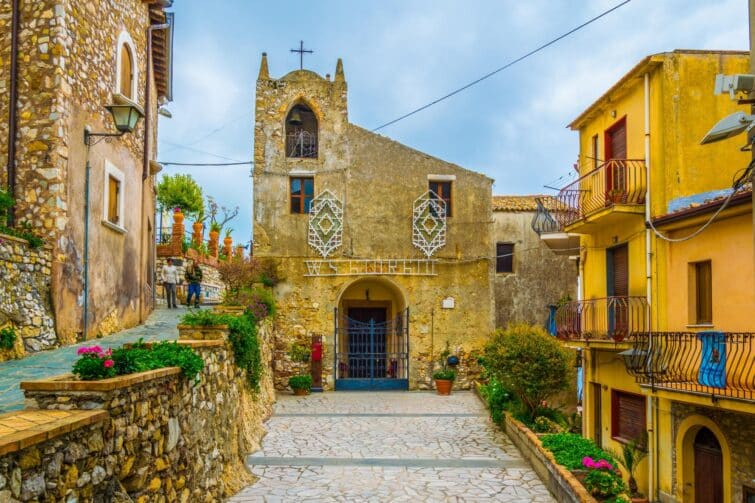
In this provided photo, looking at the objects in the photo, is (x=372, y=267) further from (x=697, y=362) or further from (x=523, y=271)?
(x=697, y=362)

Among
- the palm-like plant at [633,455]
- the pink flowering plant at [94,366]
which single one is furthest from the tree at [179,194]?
the pink flowering plant at [94,366]

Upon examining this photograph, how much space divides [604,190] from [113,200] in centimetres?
1057

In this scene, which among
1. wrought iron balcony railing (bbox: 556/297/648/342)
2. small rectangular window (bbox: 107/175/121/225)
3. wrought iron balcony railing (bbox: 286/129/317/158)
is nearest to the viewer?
Answer: wrought iron balcony railing (bbox: 556/297/648/342)

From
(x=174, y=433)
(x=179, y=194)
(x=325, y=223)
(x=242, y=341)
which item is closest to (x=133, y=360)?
(x=174, y=433)

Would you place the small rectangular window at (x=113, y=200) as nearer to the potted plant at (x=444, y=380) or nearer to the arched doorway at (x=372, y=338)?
the arched doorway at (x=372, y=338)

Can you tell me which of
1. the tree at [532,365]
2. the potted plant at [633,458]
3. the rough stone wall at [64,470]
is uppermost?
the rough stone wall at [64,470]

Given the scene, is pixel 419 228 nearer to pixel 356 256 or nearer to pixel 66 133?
pixel 356 256

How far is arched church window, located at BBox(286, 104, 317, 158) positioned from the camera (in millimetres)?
23672

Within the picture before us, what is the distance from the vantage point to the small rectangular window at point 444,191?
77.8ft

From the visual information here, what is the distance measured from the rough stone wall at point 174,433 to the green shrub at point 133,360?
0.16 meters

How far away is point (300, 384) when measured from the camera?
71.1 feet

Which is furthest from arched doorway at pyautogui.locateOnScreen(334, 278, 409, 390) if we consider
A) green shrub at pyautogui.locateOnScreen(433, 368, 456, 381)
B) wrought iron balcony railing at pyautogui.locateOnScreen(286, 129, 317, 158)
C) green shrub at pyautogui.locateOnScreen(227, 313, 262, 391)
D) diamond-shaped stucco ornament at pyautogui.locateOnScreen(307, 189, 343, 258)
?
green shrub at pyautogui.locateOnScreen(227, 313, 262, 391)

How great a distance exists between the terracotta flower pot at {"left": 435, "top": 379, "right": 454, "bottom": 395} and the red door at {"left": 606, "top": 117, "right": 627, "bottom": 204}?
9.16 meters

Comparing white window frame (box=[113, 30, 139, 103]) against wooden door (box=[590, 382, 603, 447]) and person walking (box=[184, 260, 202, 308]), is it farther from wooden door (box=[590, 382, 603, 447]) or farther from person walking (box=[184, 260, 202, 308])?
wooden door (box=[590, 382, 603, 447])
